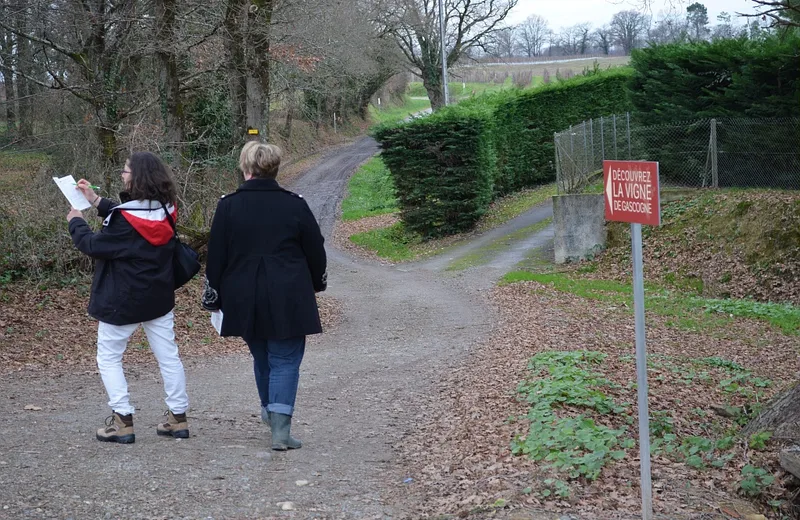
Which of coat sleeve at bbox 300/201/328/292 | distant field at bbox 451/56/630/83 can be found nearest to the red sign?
coat sleeve at bbox 300/201/328/292

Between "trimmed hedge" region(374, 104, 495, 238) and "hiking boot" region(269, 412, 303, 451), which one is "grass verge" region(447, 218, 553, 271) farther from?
"hiking boot" region(269, 412, 303, 451)

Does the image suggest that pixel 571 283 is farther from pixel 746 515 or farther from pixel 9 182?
pixel 746 515

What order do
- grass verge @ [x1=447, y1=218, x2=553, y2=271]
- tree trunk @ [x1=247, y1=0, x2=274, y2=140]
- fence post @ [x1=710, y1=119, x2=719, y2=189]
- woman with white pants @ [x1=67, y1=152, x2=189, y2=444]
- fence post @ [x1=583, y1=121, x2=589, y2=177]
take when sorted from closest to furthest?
woman with white pants @ [x1=67, y1=152, x2=189, y2=444]
tree trunk @ [x1=247, y1=0, x2=274, y2=140]
fence post @ [x1=710, y1=119, x2=719, y2=189]
grass verge @ [x1=447, y1=218, x2=553, y2=271]
fence post @ [x1=583, y1=121, x2=589, y2=177]

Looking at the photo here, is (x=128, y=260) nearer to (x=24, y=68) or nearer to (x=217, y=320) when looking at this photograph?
(x=217, y=320)

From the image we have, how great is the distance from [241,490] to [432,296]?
11.0 metres

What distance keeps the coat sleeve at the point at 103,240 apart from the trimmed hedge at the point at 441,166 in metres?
19.0

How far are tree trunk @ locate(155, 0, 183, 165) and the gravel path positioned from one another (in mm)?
5298

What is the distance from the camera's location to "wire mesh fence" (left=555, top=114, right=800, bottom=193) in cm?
1820

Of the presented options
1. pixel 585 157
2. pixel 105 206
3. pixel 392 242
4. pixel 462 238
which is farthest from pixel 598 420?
pixel 392 242

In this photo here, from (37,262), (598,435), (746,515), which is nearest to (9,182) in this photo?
(37,262)

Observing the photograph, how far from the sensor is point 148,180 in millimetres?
5789

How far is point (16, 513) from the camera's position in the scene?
4.48m

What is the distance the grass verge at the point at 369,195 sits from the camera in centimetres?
3434

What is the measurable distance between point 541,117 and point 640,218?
1116 inches
